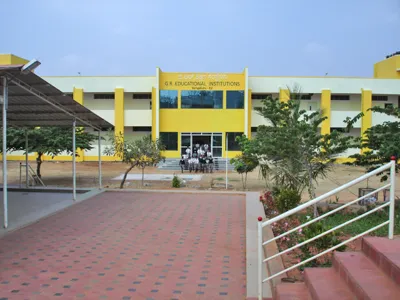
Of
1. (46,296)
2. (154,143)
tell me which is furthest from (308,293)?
(154,143)

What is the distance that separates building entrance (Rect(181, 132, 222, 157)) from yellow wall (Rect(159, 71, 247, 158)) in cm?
34

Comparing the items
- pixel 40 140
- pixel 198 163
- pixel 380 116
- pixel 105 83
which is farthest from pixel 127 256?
pixel 380 116

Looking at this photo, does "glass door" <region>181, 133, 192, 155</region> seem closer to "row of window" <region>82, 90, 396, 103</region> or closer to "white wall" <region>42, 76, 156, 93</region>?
"row of window" <region>82, 90, 396, 103</region>

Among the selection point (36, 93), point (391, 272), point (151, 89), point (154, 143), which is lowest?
point (391, 272)

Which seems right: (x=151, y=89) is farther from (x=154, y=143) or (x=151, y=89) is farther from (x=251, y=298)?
(x=251, y=298)

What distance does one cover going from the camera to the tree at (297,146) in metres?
8.13

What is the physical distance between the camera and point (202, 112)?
97.0ft

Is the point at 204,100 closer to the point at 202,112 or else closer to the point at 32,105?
the point at 202,112

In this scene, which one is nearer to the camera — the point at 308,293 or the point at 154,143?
the point at 308,293

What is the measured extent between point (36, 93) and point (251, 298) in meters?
6.09

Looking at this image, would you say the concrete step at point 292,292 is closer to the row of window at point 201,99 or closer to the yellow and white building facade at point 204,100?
the yellow and white building facade at point 204,100

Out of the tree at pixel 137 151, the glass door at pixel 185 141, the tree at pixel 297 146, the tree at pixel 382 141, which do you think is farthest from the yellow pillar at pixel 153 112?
the tree at pixel 382 141

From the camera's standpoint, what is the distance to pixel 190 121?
2958cm

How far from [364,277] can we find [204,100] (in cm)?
2691
